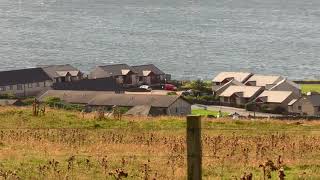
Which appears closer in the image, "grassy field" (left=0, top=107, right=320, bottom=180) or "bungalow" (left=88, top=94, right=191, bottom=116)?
"grassy field" (left=0, top=107, right=320, bottom=180)

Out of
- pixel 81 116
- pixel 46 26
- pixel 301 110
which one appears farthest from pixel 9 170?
pixel 46 26

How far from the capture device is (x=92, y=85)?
69.5m

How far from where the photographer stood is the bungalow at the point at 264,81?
232 ft

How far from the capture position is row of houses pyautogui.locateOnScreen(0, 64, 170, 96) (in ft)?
224

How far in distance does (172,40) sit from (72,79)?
165 feet

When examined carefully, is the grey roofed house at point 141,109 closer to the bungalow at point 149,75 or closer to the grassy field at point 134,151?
the bungalow at point 149,75

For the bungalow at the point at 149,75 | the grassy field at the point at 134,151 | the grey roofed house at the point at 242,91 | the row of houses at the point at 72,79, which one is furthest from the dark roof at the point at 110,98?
the grassy field at the point at 134,151

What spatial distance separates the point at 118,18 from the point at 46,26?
2363cm

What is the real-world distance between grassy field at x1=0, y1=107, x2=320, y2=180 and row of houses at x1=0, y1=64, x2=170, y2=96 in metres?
46.8

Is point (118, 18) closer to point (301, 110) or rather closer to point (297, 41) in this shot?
point (297, 41)

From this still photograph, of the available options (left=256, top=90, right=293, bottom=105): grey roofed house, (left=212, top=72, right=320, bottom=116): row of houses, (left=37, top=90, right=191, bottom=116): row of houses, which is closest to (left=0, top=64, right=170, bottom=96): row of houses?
(left=37, top=90, right=191, bottom=116): row of houses

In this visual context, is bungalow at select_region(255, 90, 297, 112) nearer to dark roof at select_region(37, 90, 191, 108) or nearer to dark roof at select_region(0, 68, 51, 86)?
dark roof at select_region(37, 90, 191, 108)

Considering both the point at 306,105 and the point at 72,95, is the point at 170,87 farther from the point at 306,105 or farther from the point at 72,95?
the point at 306,105

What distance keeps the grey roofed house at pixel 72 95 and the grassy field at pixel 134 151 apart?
3807 cm
